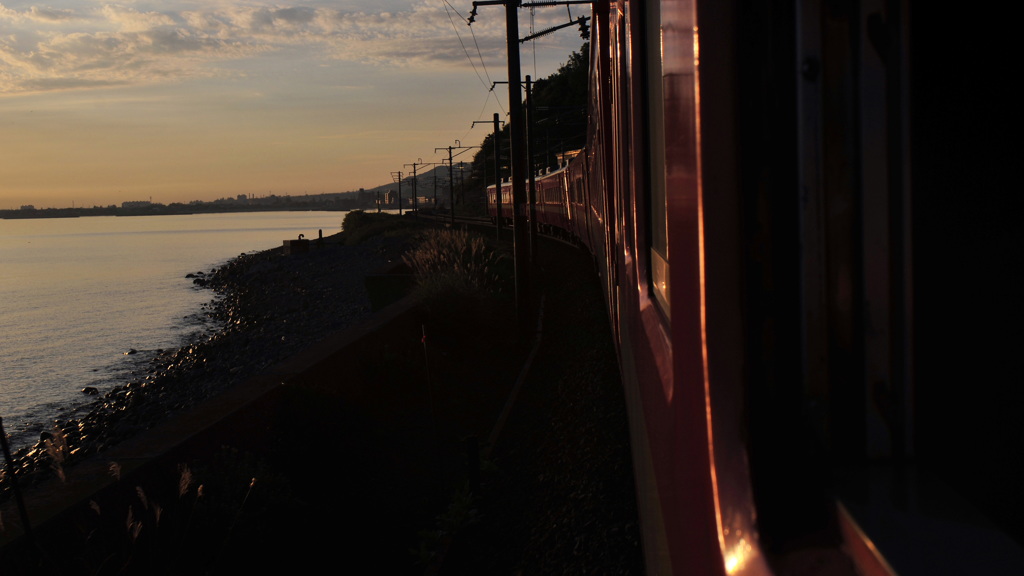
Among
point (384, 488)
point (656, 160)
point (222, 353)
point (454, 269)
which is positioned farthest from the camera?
point (222, 353)

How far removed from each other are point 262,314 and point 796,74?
32311mm

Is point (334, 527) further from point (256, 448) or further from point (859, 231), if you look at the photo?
point (859, 231)

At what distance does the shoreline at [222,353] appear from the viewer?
1444 centimetres

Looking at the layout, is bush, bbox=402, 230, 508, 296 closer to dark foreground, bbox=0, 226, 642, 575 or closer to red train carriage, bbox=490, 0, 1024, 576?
dark foreground, bbox=0, 226, 642, 575

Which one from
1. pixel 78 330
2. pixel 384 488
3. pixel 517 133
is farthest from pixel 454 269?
pixel 78 330

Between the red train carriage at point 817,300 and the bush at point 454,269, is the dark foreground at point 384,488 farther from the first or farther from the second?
the red train carriage at point 817,300

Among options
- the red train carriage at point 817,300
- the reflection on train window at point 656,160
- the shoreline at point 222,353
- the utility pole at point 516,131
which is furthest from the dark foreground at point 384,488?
the red train carriage at point 817,300

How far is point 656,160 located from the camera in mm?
2205

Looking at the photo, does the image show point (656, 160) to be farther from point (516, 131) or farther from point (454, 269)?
point (454, 269)

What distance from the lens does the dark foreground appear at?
4816 millimetres

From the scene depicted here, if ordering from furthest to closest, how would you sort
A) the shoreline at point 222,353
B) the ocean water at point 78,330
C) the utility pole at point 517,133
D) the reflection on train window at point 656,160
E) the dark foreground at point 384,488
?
the ocean water at point 78,330 → the shoreline at point 222,353 → the utility pole at point 517,133 → the dark foreground at point 384,488 → the reflection on train window at point 656,160

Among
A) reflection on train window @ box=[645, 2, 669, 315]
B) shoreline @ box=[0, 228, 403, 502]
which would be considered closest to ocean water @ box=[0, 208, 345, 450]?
shoreline @ box=[0, 228, 403, 502]

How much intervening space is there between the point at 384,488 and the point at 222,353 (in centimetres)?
1759

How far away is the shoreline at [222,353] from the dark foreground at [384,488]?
2.24 ft
